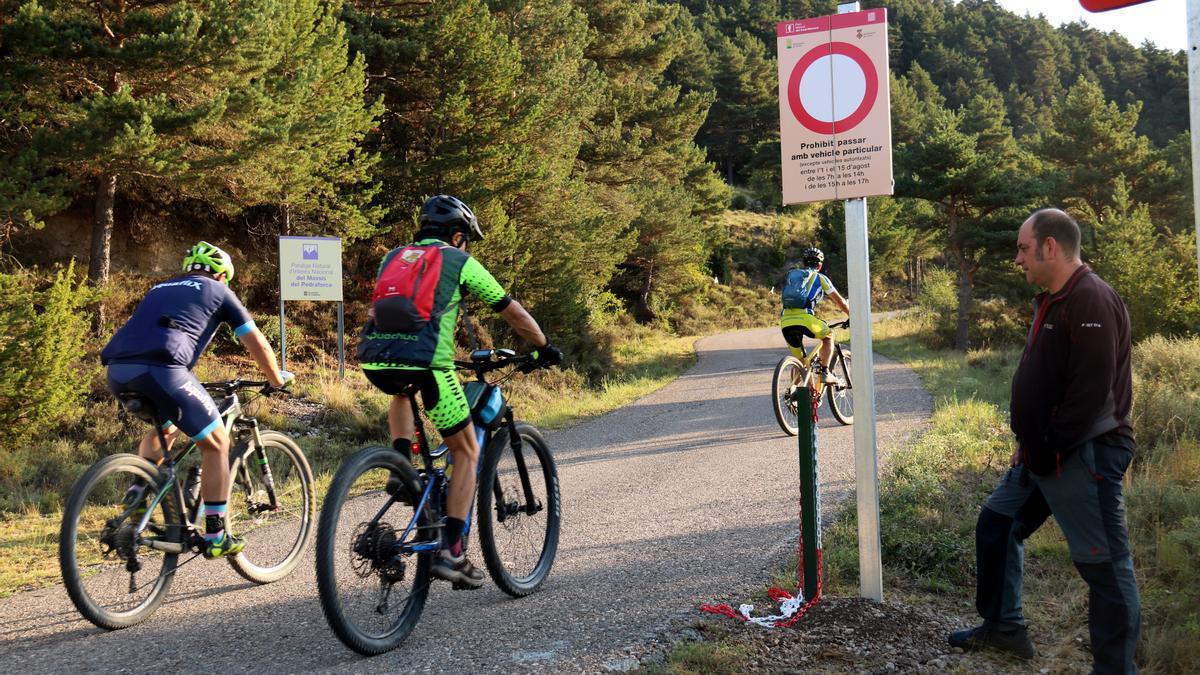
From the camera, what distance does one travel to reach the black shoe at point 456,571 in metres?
4.11

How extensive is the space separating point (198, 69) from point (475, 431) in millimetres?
10201

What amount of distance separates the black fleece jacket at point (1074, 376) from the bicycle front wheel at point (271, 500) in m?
4.20

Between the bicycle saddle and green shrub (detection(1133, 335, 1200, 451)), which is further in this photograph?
green shrub (detection(1133, 335, 1200, 451))

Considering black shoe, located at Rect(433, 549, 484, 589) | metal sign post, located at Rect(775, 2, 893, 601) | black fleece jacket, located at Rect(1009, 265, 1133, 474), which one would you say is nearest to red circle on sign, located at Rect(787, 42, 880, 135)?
metal sign post, located at Rect(775, 2, 893, 601)

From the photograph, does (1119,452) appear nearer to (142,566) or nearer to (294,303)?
(142,566)

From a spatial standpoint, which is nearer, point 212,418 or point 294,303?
point 212,418

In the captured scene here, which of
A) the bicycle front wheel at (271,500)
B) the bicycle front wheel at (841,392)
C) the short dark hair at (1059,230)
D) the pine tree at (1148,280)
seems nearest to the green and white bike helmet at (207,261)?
the bicycle front wheel at (271,500)

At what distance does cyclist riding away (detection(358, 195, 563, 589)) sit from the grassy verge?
129 centimetres

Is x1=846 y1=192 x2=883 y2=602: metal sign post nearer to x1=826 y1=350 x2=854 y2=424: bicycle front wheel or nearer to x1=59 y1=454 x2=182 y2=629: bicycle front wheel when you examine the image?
x1=59 y1=454 x2=182 y2=629: bicycle front wheel

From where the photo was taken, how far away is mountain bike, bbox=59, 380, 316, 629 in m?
4.25

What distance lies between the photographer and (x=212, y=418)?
184 inches

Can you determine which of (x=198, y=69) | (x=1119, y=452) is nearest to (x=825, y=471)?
(x=1119, y=452)

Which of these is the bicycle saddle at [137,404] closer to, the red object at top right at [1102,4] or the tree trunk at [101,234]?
the red object at top right at [1102,4]

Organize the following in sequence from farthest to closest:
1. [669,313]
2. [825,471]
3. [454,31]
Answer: [669,313] < [454,31] < [825,471]
